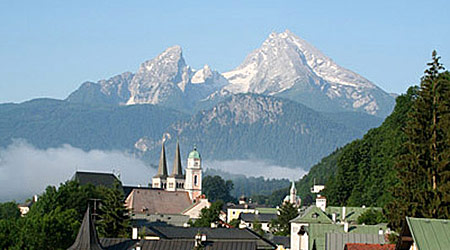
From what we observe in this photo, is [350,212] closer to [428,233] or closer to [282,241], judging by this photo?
[282,241]

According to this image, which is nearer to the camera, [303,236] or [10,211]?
[303,236]

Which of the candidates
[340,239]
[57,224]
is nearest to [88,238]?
[57,224]

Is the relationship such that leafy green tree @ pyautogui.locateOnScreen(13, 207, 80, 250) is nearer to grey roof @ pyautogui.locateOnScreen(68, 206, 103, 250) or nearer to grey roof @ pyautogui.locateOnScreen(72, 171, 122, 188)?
grey roof @ pyautogui.locateOnScreen(68, 206, 103, 250)

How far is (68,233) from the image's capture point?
79.2m

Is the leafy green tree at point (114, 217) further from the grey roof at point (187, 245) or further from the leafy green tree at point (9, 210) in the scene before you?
the leafy green tree at point (9, 210)

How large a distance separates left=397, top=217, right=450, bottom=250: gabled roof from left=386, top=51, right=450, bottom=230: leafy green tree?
15005 mm

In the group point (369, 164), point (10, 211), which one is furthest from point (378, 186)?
point (10, 211)

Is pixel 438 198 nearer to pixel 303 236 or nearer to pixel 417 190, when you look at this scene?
pixel 417 190

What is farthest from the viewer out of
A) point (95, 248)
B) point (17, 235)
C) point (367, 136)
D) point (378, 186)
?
point (367, 136)

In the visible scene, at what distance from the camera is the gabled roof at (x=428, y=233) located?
2739cm

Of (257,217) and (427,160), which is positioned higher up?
(427,160)

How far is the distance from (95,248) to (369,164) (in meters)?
71.1

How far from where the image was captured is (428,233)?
27.8 meters

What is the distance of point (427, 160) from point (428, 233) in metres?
18.5
